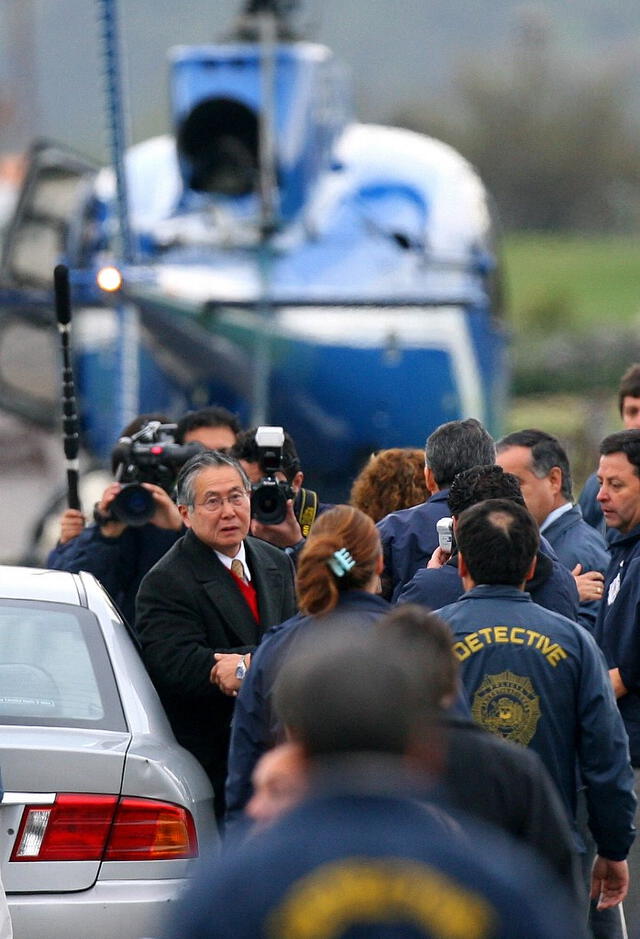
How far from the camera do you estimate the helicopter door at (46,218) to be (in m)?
14.8

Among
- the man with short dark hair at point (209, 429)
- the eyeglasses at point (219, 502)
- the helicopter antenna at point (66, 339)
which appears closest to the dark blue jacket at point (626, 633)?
the eyeglasses at point (219, 502)

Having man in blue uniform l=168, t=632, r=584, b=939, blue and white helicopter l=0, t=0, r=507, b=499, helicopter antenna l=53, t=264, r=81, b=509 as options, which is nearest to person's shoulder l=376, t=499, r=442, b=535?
helicopter antenna l=53, t=264, r=81, b=509

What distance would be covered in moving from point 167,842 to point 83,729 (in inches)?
14.6

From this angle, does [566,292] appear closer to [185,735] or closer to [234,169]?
[234,169]

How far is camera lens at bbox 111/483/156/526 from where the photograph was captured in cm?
660

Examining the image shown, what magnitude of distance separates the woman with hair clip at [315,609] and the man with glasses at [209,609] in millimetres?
782

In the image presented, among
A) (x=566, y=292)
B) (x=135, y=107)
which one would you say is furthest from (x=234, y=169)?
(x=135, y=107)

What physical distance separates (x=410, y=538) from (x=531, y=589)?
0.67 meters

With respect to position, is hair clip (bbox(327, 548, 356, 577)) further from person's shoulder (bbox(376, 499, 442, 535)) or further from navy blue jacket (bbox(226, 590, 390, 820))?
person's shoulder (bbox(376, 499, 442, 535))

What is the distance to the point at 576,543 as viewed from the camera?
6355mm

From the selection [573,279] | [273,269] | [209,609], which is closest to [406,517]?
[209,609]

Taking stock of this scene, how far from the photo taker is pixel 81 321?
596 inches

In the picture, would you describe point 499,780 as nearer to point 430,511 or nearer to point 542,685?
point 542,685

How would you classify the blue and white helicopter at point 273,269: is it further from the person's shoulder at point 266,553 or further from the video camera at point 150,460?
the person's shoulder at point 266,553
